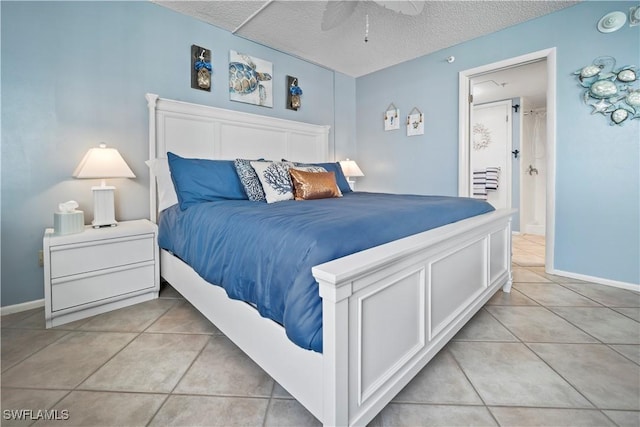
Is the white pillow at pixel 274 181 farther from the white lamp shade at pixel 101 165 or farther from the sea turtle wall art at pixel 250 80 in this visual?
the sea turtle wall art at pixel 250 80

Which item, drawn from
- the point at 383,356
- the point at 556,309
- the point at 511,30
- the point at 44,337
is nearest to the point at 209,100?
the point at 44,337

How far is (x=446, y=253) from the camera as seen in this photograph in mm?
1423

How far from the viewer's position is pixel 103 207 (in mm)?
2105

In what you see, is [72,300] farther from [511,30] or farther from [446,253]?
[511,30]

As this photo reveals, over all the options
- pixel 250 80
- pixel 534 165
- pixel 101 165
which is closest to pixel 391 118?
pixel 250 80

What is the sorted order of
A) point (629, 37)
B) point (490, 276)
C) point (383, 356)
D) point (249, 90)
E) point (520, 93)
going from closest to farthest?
point (383, 356), point (490, 276), point (629, 37), point (249, 90), point (520, 93)

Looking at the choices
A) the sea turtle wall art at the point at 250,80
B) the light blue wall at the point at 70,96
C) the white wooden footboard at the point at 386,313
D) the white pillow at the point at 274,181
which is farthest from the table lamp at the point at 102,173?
the white wooden footboard at the point at 386,313

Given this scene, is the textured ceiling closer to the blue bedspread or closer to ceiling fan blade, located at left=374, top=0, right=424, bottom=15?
ceiling fan blade, located at left=374, top=0, right=424, bottom=15

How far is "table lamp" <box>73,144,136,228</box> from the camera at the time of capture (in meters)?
1.99

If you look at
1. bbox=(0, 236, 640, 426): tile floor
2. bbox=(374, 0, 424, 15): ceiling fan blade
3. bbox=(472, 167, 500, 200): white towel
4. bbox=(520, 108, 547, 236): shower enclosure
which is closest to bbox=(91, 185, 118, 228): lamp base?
bbox=(0, 236, 640, 426): tile floor

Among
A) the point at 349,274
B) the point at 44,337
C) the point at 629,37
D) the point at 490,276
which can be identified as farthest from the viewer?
the point at 629,37

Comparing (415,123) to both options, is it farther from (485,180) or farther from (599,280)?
(599,280)

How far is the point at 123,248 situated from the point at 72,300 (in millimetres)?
408

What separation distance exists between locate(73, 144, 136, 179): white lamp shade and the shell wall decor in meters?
3.81
